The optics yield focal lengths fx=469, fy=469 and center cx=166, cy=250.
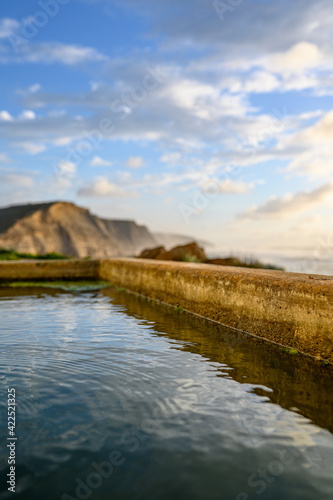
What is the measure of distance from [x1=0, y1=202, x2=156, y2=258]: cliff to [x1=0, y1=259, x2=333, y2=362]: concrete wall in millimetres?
64504

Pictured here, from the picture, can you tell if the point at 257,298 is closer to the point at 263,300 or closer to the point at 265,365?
the point at 263,300

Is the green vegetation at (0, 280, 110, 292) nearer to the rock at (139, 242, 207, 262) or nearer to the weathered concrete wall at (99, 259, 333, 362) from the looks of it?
the rock at (139, 242, 207, 262)

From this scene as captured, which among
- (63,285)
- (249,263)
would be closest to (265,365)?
(63,285)

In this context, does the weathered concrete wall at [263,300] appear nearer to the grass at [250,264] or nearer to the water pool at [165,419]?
the water pool at [165,419]

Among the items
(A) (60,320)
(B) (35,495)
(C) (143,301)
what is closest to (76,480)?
(B) (35,495)

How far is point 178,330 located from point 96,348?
1.37 meters

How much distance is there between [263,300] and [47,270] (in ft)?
31.8

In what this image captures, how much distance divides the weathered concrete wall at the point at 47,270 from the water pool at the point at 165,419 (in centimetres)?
861

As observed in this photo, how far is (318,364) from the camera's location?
13.2 feet

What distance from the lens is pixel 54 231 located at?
276 ft

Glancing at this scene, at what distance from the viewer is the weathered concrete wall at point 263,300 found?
4.18 metres

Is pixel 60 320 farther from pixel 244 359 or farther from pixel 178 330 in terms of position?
pixel 244 359

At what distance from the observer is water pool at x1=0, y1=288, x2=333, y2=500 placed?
6.73 feet

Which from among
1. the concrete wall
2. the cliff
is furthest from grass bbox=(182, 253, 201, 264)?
the cliff
